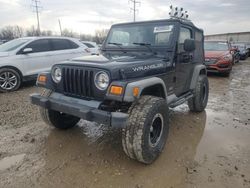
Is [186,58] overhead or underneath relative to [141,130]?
overhead

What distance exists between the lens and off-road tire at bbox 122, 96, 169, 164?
2.83m

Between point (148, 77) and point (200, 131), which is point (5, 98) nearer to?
point (148, 77)

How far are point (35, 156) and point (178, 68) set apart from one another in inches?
111

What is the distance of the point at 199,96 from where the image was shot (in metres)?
5.24

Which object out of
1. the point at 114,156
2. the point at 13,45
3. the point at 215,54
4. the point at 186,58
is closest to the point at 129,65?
the point at 114,156

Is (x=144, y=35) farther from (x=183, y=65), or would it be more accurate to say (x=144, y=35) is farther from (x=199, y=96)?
(x=199, y=96)

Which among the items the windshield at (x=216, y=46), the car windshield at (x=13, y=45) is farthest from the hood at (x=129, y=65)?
the windshield at (x=216, y=46)

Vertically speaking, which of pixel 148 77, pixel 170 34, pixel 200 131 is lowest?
pixel 200 131

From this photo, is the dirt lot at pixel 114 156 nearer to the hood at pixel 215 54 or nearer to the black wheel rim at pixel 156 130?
the black wheel rim at pixel 156 130

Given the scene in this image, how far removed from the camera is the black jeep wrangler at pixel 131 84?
2852 mm

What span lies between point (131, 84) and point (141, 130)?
58 cm

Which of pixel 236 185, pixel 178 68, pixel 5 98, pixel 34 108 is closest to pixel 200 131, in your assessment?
pixel 178 68

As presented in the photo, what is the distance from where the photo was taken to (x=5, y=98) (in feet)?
20.9

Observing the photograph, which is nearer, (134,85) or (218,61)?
(134,85)
